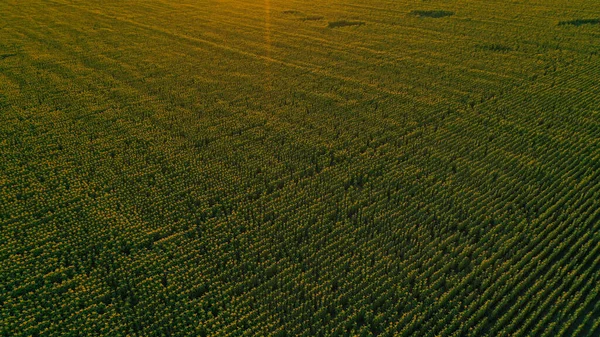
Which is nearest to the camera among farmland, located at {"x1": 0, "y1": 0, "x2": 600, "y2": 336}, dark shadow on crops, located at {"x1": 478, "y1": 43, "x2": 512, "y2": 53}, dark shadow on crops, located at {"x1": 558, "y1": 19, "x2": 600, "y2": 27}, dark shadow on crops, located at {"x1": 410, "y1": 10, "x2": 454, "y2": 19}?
farmland, located at {"x1": 0, "y1": 0, "x2": 600, "y2": 336}

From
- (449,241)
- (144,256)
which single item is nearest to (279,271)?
(144,256)

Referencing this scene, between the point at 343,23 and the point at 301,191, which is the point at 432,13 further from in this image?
the point at 301,191

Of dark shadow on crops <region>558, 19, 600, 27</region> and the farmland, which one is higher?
dark shadow on crops <region>558, 19, 600, 27</region>

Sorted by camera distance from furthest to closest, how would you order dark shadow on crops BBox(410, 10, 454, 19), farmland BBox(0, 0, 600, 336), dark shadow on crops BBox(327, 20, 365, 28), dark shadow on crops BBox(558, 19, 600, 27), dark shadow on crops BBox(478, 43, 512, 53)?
dark shadow on crops BBox(410, 10, 454, 19) < dark shadow on crops BBox(327, 20, 365, 28) < dark shadow on crops BBox(558, 19, 600, 27) < dark shadow on crops BBox(478, 43, 512, 53) < farmland BBox(0, 0, 600, 336)

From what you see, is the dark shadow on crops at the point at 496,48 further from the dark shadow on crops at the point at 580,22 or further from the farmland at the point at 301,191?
the dark shadow on crops at the point at 580,22

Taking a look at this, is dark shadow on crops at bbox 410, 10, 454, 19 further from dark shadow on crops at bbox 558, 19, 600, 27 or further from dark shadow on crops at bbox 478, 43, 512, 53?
dark shadow on crops at bbox 478, 43, 512, 53

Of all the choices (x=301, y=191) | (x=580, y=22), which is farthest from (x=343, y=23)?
(x=301, y=191)

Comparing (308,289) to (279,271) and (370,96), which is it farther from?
(370,96)

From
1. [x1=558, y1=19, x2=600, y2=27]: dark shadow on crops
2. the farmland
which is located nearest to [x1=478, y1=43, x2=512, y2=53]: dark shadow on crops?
the farmland
